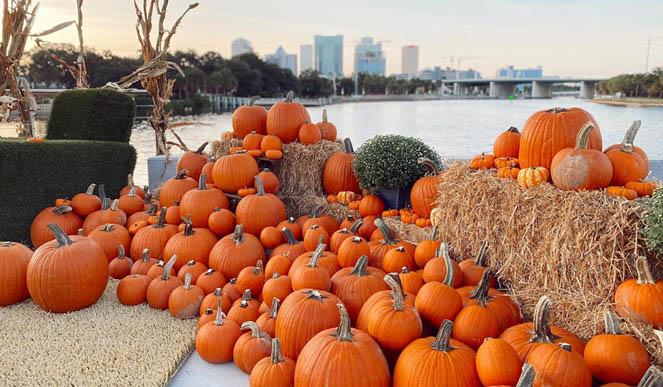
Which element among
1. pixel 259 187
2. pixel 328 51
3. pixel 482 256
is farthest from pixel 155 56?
pixel 328 51

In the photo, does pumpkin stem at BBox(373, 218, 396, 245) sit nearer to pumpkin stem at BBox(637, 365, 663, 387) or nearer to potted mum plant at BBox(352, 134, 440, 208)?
potted mum plant at BBox(352, 134, 440, 208)

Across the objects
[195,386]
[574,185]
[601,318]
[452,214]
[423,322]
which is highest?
[574,185]

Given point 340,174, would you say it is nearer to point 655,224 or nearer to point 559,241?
point 559,241

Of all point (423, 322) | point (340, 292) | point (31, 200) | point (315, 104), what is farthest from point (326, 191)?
point (315, 104)

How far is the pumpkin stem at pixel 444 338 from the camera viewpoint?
2184mm

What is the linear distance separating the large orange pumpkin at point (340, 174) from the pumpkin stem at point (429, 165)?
2.72ft

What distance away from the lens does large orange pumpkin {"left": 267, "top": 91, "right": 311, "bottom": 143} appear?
530cm

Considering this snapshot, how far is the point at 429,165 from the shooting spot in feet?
14.0

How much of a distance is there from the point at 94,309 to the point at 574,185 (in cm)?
337

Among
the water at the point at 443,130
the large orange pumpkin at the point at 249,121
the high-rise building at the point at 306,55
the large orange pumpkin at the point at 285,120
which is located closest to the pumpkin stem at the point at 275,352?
the large orange pumpkin at the point at 285,120

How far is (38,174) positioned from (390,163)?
12.2ft

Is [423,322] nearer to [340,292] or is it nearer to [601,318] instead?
[340,292]

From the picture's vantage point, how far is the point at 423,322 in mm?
2695

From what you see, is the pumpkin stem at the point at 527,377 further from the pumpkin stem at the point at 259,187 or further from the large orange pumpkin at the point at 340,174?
the large orange pumpkin at the point at 340,174
